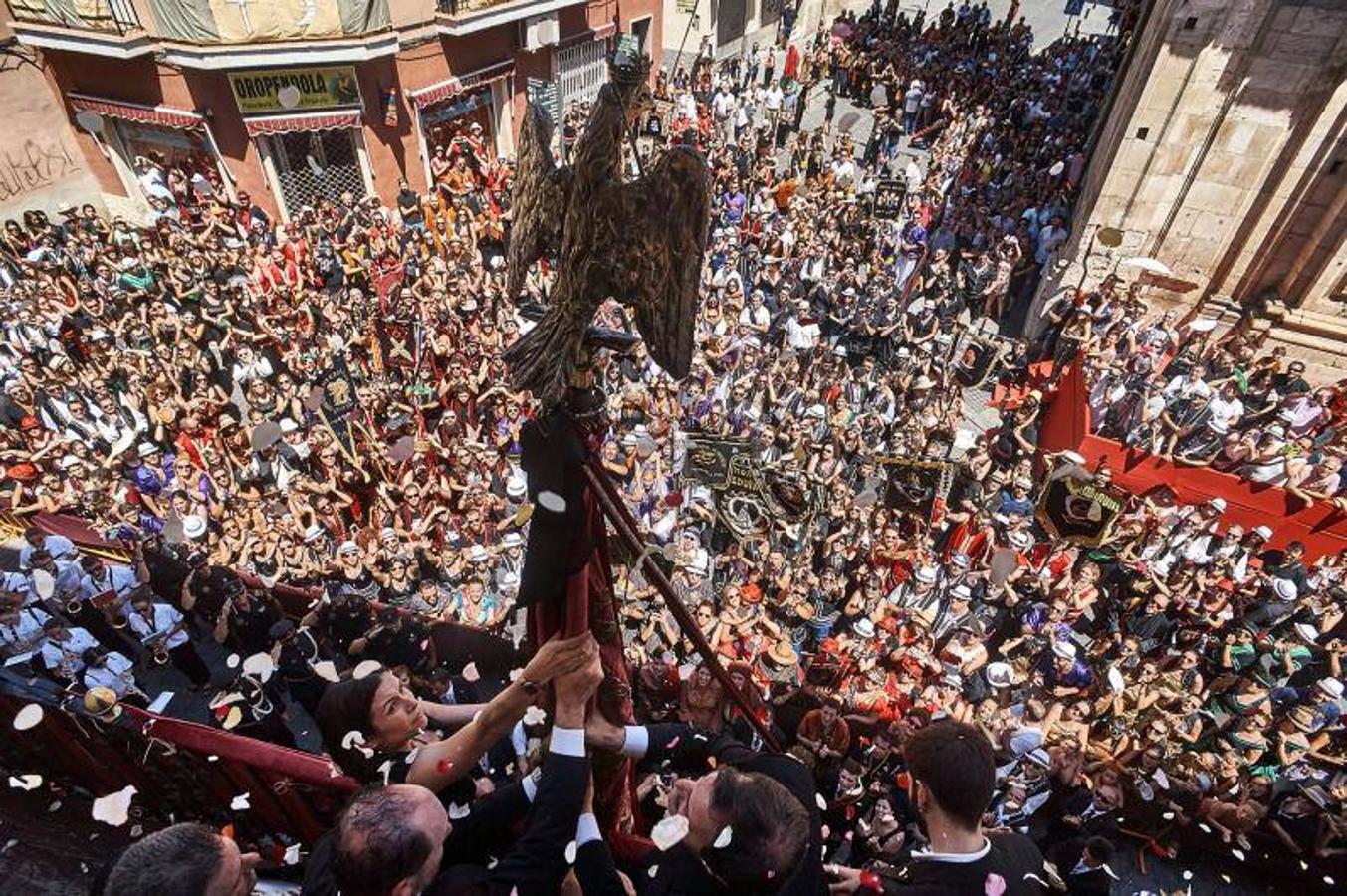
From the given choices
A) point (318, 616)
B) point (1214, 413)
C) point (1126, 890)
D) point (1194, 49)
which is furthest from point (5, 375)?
point (1194, 49)

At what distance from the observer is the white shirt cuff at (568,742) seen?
8.09 feet

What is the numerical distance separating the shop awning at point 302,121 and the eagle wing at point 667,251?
1744 cm

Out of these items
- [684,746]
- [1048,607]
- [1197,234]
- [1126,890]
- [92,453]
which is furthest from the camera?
[1197,234]

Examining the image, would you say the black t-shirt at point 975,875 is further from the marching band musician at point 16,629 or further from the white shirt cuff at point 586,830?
the marching band musician at point 16,629

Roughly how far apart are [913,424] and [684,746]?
25.1ft

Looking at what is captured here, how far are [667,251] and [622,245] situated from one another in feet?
0.53

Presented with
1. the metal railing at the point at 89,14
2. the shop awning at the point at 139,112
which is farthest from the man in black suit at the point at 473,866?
the metal railing at the point at 89,14

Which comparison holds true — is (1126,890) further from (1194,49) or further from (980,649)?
(1194,49)

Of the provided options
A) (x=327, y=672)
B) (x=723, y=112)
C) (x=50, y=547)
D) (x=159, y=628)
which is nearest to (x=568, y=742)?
(x=327, y=672)

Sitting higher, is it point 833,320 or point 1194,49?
point 1194,49

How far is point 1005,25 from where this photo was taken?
2914cm

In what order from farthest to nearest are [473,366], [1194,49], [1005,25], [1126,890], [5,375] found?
[1005,25], [1194,49], [473,366], [5,375], [1126,890]

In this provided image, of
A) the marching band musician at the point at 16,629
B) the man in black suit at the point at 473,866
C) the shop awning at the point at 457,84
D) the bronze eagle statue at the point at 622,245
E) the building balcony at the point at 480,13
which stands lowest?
the marching band musician at the point at 16,629

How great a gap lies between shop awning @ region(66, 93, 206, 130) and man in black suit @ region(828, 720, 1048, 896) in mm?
19044
